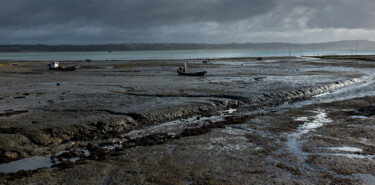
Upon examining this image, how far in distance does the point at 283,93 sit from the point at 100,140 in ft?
45.4

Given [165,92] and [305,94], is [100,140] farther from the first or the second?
[305,94]

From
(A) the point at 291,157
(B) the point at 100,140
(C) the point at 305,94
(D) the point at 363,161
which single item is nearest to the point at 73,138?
(B) the point at 100,140

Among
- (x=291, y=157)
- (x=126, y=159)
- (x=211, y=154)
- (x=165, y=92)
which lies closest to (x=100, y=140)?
(x=126, y=159)

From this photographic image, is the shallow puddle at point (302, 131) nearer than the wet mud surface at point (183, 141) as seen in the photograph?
No

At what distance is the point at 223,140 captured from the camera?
433 inches

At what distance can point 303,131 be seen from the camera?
12086 millimetres

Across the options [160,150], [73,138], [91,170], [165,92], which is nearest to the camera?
[91,170]

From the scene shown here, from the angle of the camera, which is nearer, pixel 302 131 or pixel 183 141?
pixel 183 141

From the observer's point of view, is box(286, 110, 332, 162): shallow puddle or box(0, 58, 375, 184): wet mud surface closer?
box(0, 58, 375, 184): wet mud surface

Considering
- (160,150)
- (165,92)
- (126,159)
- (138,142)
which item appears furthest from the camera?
(165,92)

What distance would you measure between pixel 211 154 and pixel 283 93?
43.8ft

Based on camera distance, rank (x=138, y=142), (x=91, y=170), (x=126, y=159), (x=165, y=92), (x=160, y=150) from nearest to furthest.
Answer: (x=91, y=170) < (x=126, y=159) < (x=160, y=150) < (x=138, y=142) < (x=165, y=92)

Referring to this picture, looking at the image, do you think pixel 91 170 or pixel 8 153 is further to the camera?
pixel 8 153

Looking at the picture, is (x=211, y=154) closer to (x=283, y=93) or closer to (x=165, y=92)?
(x=165, y=92)
